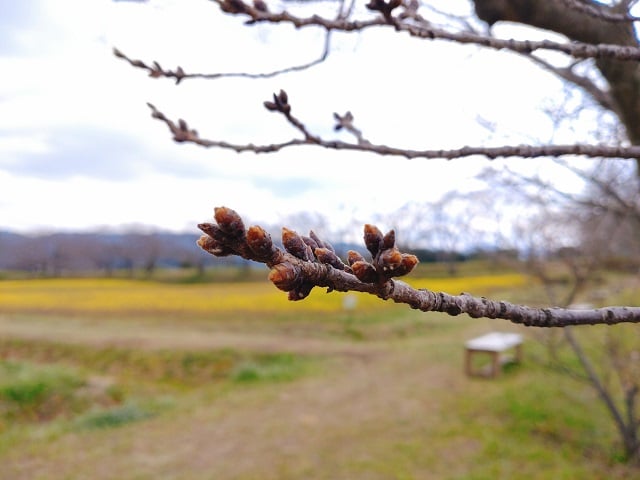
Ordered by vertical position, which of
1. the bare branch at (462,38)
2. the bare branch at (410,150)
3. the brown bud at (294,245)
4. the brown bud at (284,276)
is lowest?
the brown bud at (284,276)

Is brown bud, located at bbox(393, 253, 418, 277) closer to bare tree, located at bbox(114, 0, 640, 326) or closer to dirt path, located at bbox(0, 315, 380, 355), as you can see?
bare tree, located at bbox(114, 0, 640, 326)

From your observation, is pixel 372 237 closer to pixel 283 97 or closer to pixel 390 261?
pixel 390 261

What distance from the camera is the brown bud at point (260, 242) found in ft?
2.24

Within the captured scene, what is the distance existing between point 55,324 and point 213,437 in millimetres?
12093

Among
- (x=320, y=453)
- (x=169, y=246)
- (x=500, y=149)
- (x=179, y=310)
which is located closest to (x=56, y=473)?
(x=320, y=453)

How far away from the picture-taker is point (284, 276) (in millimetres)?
676

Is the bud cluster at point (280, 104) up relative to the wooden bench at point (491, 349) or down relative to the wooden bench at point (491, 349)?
up

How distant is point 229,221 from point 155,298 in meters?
23.3

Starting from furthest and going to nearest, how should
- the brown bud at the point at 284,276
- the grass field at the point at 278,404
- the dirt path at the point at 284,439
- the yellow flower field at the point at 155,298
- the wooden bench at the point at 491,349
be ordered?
the yellow flower field at the point at 155,298, the wooden bench at the point at 491,349, the grass field at the point at 278,404, the dirt path at the point at 284,439, the brown bud at the point at 284,276

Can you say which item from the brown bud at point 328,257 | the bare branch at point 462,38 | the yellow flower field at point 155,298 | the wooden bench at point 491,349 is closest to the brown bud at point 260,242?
the brown bud at point 328,257

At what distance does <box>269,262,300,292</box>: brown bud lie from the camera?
674 millimetres

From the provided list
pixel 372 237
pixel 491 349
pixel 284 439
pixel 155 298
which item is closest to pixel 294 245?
pixel 372 237

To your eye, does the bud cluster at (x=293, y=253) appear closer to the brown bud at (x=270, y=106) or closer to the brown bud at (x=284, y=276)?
the brown bud at (x=284, y=276)

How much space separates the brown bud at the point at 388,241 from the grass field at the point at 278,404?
21.3 feet
